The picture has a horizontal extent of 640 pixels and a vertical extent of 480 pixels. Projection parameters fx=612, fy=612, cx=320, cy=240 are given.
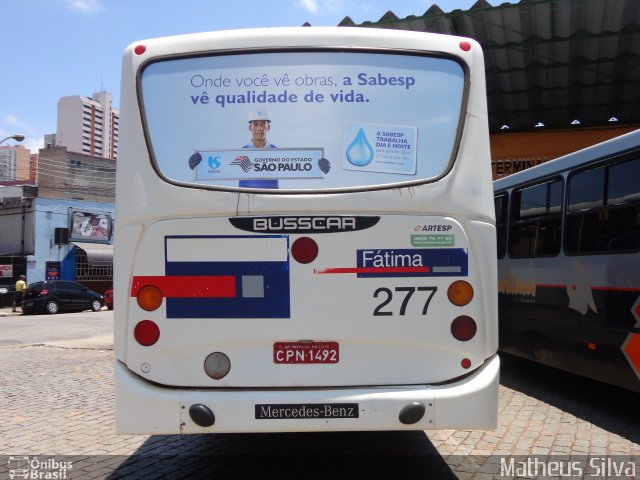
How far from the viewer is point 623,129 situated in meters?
16.1

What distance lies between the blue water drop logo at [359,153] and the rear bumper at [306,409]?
1489 millimetres

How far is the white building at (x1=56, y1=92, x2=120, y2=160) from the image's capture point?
87.2m

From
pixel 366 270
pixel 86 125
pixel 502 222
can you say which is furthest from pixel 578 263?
pixel 86 125

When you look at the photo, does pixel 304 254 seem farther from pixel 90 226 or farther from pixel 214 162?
pixel 90 226

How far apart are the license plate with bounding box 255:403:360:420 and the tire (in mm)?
26224

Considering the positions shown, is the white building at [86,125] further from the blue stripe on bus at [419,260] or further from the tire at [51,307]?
the blue stripe on bus at [419,260]

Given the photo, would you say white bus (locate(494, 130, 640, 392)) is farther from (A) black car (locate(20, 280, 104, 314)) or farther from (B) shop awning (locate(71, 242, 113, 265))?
(B) shop awning (locate(71, 242, 113, 265))

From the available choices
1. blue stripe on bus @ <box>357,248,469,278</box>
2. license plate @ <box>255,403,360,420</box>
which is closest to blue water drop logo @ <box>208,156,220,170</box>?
blue stripe on bus @ <box>357,248,469,278</box>

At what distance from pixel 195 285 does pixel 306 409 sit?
108 centimetres

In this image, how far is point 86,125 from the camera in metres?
91.1

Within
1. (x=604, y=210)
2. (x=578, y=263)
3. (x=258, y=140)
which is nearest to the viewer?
(x=258, y=140)

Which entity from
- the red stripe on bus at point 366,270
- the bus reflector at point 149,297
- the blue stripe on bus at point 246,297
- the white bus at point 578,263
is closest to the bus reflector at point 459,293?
the red stripe on bus at point 366,270

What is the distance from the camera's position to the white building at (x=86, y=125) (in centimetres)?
8725

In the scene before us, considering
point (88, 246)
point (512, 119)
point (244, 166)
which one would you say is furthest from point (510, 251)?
point (88, 246)
